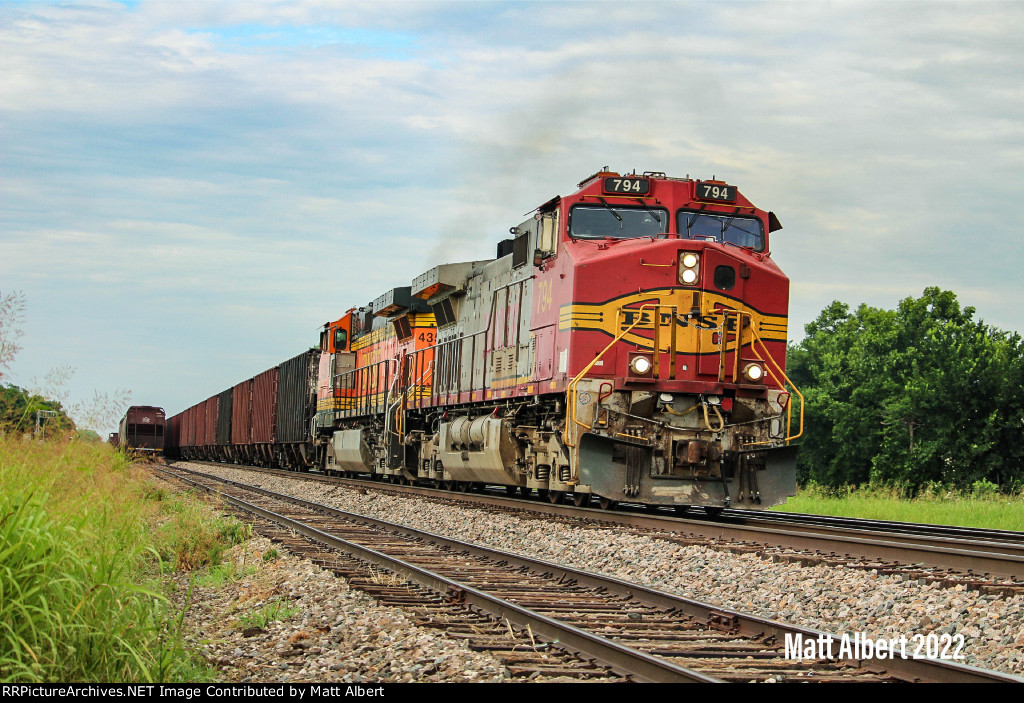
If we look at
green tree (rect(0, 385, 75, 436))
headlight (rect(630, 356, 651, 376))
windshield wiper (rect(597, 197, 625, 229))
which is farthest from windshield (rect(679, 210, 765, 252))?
green tree (rect(0, 385, 75, 436))

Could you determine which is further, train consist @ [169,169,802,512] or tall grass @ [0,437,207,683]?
train consist @ [169,169,802,512]

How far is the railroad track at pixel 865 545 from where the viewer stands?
7.77m

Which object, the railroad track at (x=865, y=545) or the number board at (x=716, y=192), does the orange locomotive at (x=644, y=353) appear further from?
the railroad track at (x=865, y=545)

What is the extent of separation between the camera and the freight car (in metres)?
52.9

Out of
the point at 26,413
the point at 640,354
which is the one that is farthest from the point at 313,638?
the point at 640,354

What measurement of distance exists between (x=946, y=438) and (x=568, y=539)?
113 ft

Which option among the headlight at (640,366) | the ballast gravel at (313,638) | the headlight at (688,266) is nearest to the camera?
the ballast gravel at (313,638)

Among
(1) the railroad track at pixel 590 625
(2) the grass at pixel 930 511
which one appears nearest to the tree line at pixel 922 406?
(2) the grass at pixel 930 511

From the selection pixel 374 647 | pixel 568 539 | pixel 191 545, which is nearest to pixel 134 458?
pixel 191 545

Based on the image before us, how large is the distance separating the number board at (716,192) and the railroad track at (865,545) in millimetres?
4350

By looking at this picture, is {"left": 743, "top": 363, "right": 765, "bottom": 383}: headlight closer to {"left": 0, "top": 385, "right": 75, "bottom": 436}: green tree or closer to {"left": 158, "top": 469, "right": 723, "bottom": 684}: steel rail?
{"left": 158, "top": 469, "right": 723, "bottom": 684}: steel rail

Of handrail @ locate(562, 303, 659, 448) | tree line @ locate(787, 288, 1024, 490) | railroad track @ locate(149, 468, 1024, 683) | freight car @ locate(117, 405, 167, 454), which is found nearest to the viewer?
railroad track @ locate(149, 468, 1024, 683)

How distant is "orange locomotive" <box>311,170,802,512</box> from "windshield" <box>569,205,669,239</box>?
0.06 feet
